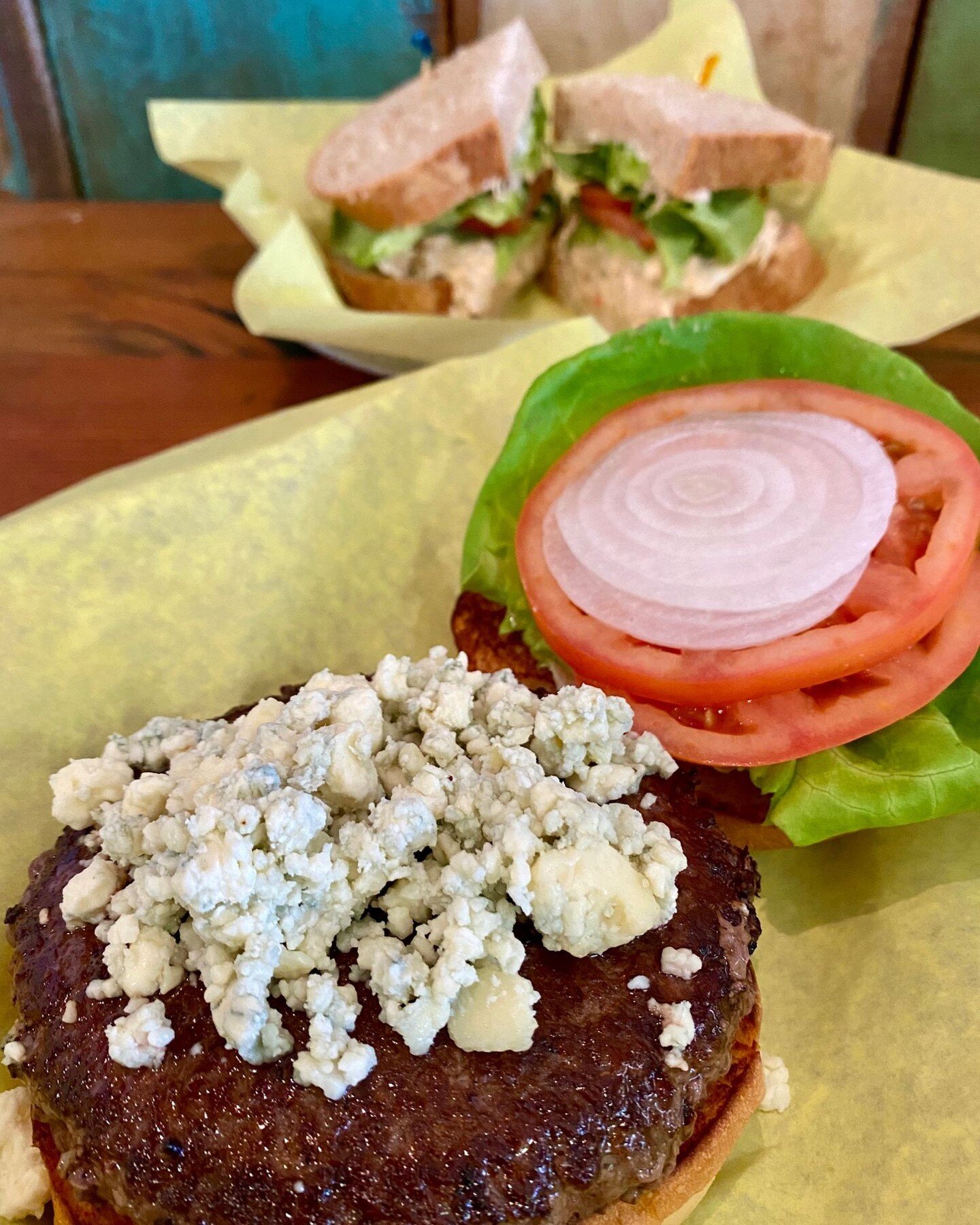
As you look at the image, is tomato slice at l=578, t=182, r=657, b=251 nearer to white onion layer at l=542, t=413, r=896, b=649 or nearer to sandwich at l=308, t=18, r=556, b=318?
sandwich at l=308, t=18, r=556, b=318

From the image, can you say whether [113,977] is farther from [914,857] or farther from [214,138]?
[214,138]

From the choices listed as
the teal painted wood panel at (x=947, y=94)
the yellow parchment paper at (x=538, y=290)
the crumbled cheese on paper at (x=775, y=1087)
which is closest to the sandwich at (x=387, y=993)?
the crumbled cheese on paper at (x=775, y=1087)

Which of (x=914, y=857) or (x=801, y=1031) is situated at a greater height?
(x=914, y=857)

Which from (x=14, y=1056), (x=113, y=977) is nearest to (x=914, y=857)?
(x=113, y=977)

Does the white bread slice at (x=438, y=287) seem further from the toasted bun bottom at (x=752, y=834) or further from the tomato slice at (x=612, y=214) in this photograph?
the toasted bun bottom at (x=752, y=834)

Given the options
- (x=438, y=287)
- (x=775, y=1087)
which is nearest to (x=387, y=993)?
(x=775, y=1087)

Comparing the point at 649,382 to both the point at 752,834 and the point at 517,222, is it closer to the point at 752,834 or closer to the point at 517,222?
the point at 752,834
